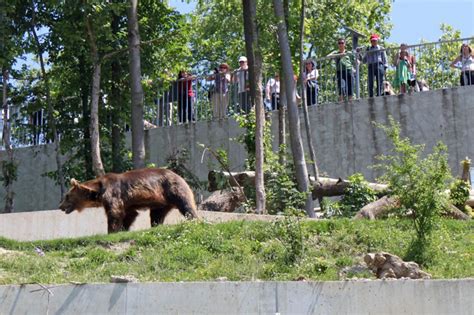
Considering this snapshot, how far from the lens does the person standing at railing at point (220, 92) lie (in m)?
27.6

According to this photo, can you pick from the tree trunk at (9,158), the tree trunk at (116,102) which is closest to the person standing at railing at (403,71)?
the tree trunk at (116,102)

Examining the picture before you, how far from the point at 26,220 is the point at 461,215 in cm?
865

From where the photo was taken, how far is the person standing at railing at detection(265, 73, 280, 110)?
27.0 metres

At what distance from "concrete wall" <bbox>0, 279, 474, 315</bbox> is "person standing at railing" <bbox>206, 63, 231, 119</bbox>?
1480 cm

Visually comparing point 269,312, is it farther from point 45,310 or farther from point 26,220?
point 26,220

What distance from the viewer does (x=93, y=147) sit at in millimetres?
22359

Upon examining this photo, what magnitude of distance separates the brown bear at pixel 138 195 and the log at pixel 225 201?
257cm

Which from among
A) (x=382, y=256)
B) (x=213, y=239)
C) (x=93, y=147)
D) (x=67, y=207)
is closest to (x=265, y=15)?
(x=93, y=147)

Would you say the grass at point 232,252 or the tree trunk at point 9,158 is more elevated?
the tree trunk at point 9,158

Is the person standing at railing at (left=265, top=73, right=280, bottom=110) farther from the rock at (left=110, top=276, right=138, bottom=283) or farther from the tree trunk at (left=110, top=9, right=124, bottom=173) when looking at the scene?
the rock at (left=110, top=276, right=138, bottom=283)

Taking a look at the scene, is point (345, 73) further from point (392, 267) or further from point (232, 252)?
point (392, 267)

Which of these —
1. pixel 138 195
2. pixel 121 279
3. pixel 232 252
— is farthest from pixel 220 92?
pixel 121 279

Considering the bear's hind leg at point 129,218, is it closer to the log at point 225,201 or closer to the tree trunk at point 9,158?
the log at point 225,201

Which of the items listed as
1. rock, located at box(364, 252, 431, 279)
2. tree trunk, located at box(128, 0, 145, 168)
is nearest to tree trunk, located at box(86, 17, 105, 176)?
tree trunk, located at box(128, 0, 145, 168)
